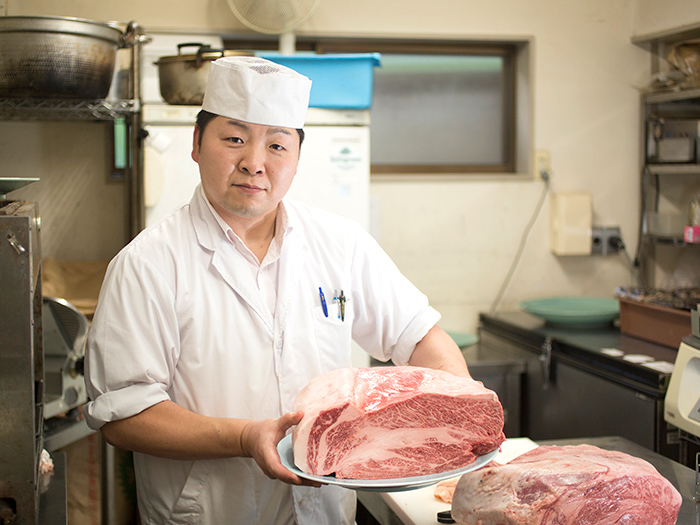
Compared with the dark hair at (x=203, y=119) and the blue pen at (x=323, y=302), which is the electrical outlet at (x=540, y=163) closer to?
the blue pen at (x=323, y=302)

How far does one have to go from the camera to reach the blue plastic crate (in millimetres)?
2508

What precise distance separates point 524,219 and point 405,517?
2.40 meters

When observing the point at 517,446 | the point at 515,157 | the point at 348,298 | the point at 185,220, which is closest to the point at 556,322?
the point at 515,157

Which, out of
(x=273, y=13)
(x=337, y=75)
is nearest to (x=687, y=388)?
(x=337, y=75)

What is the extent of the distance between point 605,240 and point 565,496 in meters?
2.56

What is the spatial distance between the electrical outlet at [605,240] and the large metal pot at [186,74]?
2.11 m

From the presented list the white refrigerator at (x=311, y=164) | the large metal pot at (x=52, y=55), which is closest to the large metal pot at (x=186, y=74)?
the white refrigerator at (x=311, y=164)

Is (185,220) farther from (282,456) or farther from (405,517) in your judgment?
(405,517)

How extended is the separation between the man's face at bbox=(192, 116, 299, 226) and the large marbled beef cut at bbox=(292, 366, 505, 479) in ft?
1.36

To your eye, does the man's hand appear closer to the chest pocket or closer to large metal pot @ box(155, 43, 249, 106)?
the chest pocket

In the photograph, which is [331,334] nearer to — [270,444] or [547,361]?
[270,444]

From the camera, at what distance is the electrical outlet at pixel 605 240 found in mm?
3463

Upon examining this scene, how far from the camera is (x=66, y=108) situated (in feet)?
7.74

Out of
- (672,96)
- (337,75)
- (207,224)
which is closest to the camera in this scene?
(207,224)
